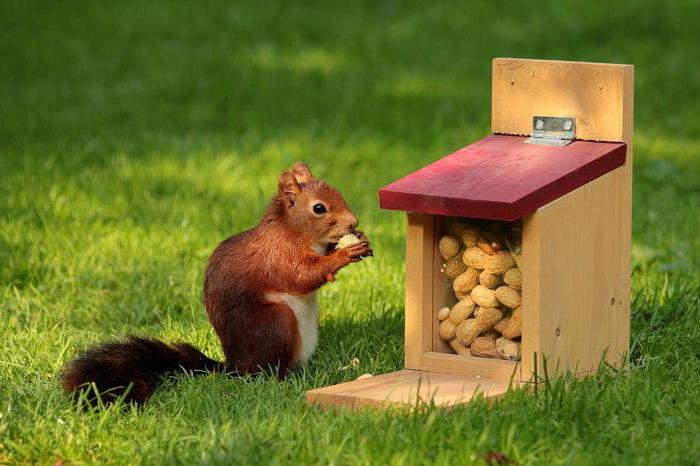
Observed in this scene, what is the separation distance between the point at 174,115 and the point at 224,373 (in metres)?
4.12

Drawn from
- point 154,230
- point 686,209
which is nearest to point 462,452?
point 154,230

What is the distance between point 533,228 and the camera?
3232mm

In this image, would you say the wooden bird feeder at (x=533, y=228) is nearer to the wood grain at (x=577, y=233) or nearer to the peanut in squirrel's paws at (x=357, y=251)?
the wood grain at (x=577, y=233)

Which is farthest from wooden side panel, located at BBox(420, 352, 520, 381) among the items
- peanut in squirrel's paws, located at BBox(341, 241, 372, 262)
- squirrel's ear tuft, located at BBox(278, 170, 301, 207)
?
squirrel's ear tuft, located at BBox(278, 170, 301, 207)

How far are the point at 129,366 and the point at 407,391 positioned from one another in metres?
0.78

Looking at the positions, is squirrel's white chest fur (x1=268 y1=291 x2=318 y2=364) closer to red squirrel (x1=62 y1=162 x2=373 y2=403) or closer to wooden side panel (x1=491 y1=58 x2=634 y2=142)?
red squirrel (x1=62 y1=162 x2=373 y2=403)

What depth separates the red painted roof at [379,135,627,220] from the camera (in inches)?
126

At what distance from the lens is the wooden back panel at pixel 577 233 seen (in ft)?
10.7


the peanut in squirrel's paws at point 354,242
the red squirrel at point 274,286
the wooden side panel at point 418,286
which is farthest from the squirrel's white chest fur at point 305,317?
the wooden side panel at point 418,286

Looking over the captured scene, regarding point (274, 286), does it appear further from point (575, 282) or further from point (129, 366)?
point (575, 282)

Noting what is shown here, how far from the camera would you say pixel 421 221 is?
3.49 meters

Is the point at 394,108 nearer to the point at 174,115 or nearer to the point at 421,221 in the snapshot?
the point at 174,115

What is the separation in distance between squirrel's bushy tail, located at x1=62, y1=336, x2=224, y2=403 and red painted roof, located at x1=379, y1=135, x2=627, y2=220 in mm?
770

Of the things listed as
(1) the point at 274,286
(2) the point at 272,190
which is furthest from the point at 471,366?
(2) the point at 272,190
